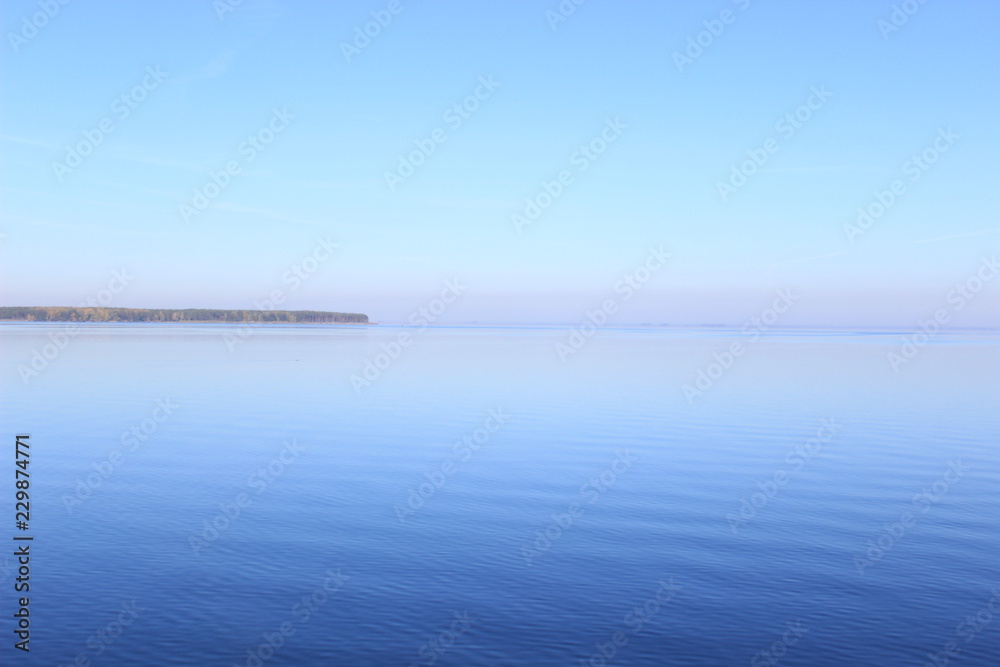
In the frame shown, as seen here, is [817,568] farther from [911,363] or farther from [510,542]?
[911,363]

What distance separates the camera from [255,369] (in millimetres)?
50406

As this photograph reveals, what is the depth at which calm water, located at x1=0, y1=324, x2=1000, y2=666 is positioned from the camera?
32.6 ft

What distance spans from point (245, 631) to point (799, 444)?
18212 millimetres

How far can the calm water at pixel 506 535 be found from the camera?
32.6 ft

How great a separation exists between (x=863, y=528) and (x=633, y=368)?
40.5m

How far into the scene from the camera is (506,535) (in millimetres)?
14203

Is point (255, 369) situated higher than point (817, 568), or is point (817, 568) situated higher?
point (255, 369)

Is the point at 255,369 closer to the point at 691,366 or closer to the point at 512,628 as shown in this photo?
the point at 691,366

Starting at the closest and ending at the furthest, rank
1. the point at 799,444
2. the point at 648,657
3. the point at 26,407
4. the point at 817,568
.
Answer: the point at 648,657 < the point at 817,568 < the point at 799,444 < the point at 26,407

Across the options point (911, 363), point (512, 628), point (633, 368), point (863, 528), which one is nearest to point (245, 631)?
point (512, 628)

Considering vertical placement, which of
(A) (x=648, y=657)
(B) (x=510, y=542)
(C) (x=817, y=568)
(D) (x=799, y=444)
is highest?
(D) (x=799, y=444)

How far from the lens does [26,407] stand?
3009cm

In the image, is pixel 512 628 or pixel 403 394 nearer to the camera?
pixel 512 628

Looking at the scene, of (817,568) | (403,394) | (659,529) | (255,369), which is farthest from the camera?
(255,369)
